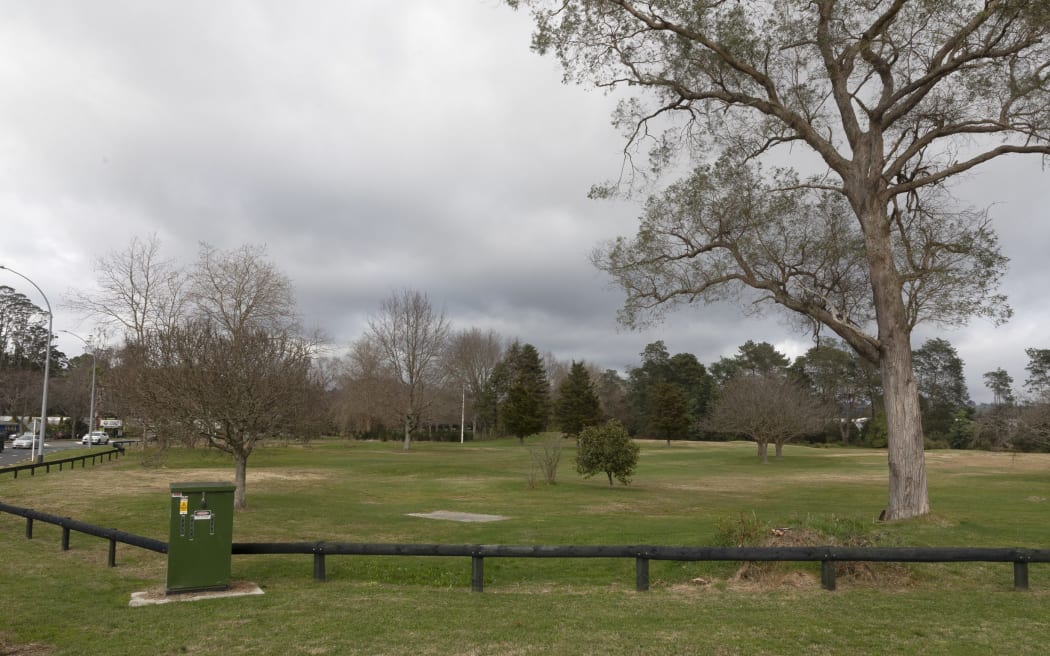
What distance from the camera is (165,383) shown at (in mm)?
22047

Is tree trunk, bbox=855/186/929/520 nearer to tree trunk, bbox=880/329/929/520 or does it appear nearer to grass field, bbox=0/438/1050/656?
tree trunk, bbox=880/329/929/520

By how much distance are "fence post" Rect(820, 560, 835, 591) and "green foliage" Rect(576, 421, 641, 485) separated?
2240 cm

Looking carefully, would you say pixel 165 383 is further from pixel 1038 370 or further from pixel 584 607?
pixel 1038 370

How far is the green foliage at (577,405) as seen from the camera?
82312 millimetres

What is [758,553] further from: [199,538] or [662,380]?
[662,380]

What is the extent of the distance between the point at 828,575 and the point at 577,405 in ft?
244

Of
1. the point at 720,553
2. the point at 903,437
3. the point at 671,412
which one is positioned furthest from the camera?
the point at 671,412

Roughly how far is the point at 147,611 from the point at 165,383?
1561 centimetres

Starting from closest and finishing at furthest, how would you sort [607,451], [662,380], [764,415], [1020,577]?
[1020,577] < [607,451] < [764,415] < [662,380]

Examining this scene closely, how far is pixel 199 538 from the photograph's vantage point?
9.06 meters

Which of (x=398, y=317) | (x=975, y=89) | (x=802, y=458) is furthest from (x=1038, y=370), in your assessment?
(x=975, y=89)

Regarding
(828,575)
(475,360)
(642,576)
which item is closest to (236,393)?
(642,576)

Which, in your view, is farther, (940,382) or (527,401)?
(940,382)

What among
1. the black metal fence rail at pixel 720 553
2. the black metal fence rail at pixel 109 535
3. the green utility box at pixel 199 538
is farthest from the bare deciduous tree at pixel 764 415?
the green utility box at pixel 199 538
